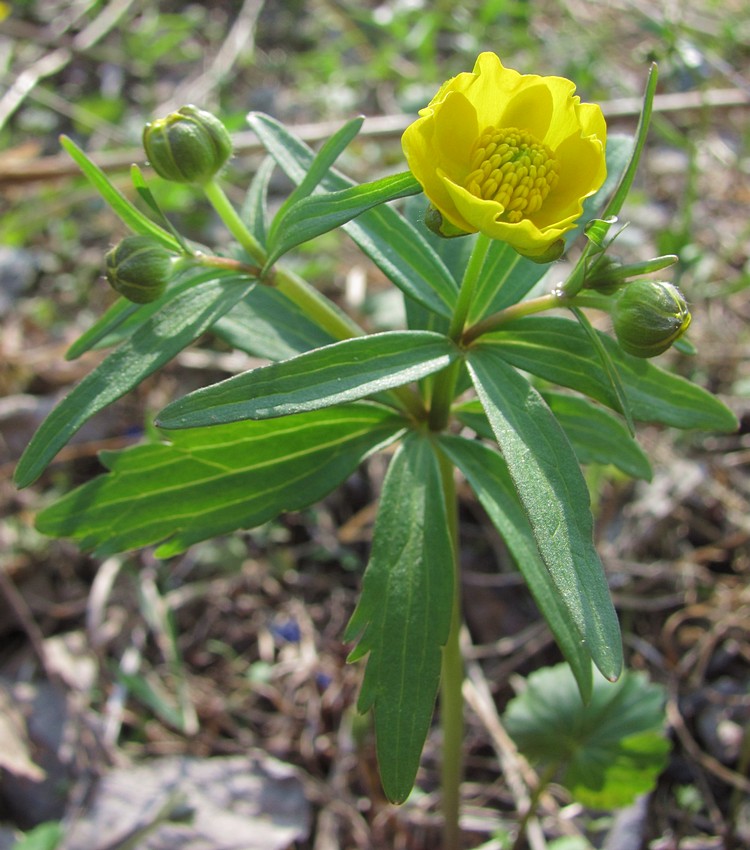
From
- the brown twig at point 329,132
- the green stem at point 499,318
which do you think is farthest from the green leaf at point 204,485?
the brown twig at point 329,132

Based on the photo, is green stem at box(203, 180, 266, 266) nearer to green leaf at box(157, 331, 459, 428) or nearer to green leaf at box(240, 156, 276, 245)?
green leaf at box(240, 156, 276, 245)

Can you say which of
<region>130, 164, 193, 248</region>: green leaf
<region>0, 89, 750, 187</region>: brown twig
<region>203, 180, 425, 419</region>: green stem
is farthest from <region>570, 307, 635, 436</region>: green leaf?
<region>0, 89, 750, 187</region>: brown twig

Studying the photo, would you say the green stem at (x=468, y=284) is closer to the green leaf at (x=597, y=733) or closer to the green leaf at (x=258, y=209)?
the green leaf at (x=258, y=209)

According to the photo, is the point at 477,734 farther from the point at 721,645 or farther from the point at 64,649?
the point at 64,649

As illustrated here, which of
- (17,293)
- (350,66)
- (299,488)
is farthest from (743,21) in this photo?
(299,488)

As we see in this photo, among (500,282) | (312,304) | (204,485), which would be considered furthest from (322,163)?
(204,485)

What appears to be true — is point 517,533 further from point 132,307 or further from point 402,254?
point 132,307
